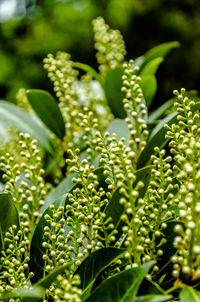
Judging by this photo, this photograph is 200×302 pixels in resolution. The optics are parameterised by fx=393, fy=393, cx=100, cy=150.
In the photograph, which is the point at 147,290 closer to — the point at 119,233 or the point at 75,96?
the point at 119,233

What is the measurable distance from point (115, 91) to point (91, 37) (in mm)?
5742

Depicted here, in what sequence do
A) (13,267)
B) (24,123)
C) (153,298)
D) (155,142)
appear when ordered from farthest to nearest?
(24,123)
(155,142)
(13,267)
(153,298)

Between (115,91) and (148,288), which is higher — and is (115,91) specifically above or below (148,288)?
above

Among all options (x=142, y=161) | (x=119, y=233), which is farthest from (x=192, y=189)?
(x=142, y=161)

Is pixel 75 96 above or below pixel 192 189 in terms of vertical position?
above

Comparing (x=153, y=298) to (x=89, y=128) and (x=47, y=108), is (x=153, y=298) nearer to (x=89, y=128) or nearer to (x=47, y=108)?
(x=89, y=128)

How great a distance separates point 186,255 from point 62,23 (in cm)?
724

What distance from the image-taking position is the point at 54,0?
27.4 ft

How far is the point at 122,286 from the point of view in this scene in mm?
708

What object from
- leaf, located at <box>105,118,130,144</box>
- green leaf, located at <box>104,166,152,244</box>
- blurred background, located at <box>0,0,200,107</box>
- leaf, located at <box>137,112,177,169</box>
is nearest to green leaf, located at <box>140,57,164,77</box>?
leaf, located at <box>105,118,130,144</box>

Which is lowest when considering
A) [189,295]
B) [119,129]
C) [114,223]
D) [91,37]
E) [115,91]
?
[189,295]

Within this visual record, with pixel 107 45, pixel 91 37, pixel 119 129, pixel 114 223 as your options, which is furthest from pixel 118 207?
pixel 91 37

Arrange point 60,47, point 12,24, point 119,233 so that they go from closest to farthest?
point 119,233
point 60,47
point 12,24

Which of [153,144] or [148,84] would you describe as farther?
[148,84]
